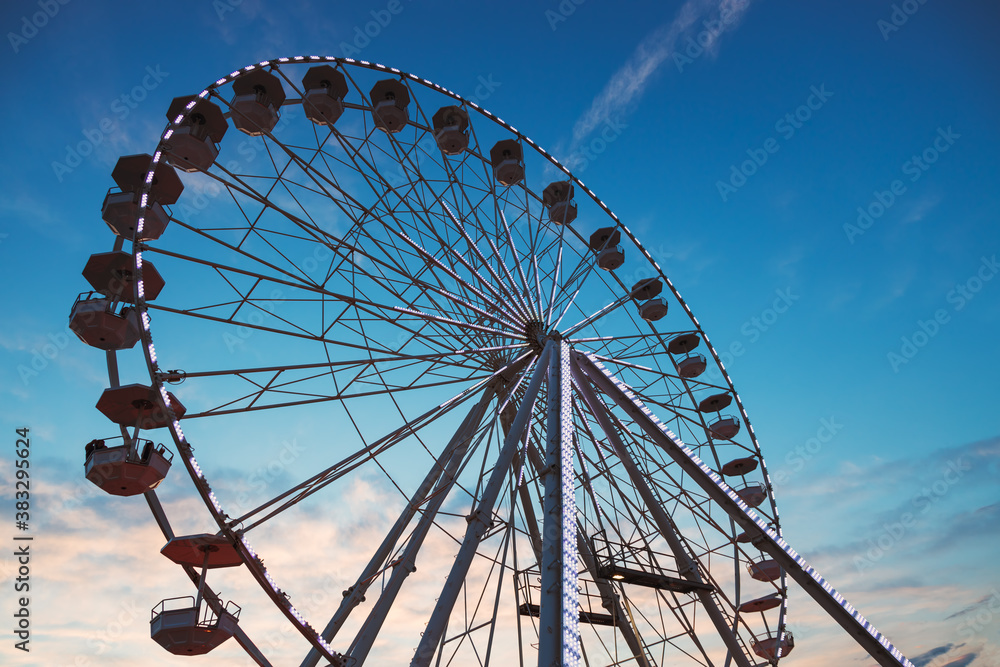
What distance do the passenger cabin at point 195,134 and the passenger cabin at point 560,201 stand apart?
964cm


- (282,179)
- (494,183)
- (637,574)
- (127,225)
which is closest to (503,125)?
(494,183)

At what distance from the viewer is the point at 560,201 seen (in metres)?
20.8

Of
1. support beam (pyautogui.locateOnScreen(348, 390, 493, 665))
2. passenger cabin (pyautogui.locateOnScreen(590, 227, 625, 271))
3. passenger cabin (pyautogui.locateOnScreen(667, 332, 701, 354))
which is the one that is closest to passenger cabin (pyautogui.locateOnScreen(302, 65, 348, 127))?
support beam (pyautogui.locateOnScreen(348, 390, 493, 665))

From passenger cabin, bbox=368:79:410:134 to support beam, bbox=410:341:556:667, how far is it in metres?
8.45

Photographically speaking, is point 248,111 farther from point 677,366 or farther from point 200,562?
point 677,366

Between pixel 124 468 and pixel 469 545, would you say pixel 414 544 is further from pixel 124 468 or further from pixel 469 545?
pixel 124 468

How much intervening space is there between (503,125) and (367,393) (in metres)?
9.69

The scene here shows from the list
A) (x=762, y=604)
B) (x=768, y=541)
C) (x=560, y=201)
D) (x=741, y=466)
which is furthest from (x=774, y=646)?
(x=560, y=201)

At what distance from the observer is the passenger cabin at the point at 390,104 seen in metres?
17.3

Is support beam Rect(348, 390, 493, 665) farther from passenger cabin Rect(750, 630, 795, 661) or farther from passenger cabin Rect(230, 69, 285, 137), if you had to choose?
passenger cabin Rect(750, 630, 795, 661)

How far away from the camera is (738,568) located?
1920 centimetres

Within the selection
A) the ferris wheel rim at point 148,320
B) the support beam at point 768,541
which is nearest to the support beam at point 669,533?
the support beam at point 768,541

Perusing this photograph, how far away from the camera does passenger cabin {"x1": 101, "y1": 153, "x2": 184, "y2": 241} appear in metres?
13.3

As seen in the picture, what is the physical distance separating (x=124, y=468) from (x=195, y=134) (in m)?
6.55
